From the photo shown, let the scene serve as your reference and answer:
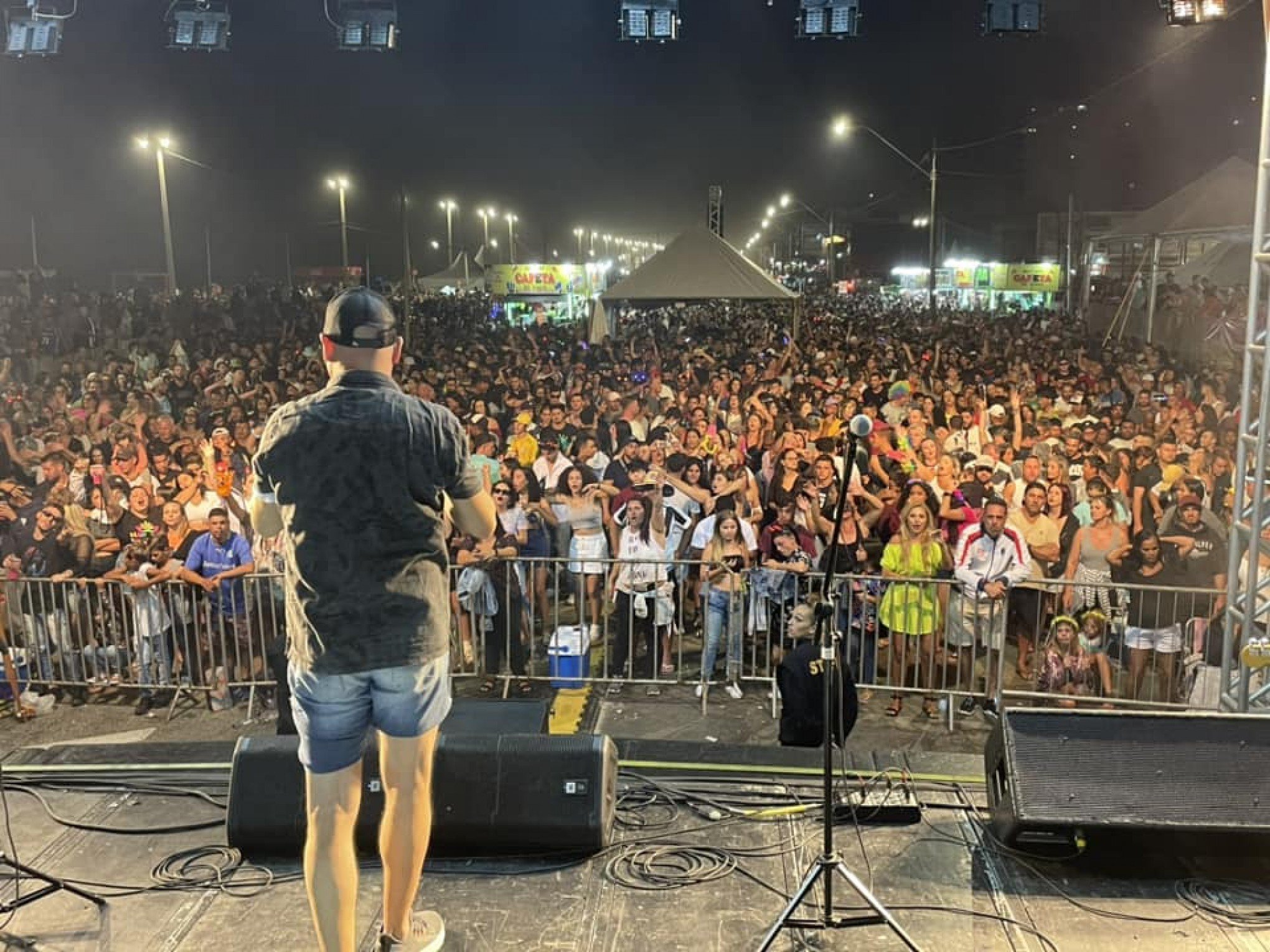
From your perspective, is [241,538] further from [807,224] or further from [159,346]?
[807,224]

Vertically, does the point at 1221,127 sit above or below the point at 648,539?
above

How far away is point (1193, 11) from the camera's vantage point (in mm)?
9133

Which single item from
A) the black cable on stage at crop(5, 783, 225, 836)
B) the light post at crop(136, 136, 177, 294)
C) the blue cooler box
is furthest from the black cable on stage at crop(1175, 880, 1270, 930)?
the light post at crop(136, 136, 177, 294)

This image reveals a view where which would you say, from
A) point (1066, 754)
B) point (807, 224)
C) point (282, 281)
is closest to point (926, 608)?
point (1066, 754)

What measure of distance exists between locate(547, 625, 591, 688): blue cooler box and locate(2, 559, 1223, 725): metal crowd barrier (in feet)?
0.04

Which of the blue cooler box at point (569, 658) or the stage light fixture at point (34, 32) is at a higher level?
the stage light fixture at point (34, 32)

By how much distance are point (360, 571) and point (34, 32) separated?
12.6m

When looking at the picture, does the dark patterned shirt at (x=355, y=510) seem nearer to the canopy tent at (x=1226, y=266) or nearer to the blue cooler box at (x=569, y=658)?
the blue cooler box at (x=569, y=658)

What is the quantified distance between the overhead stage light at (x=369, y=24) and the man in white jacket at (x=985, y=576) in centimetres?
1019

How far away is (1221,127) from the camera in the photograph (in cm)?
3441

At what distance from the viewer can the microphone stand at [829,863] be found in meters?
3.13

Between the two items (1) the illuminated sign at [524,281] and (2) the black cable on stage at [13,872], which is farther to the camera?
(1) the illuminated sign at [524,281]

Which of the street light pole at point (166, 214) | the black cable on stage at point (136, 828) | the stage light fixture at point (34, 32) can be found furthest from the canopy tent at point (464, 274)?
the black cable on stage at point (136, 828)

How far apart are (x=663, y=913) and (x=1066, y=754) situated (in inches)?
66.8
